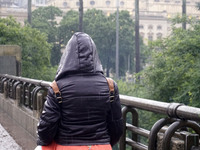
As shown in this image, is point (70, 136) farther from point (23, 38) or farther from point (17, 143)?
point (23, 38)

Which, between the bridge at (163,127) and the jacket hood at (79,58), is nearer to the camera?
the jacket hood at (79,58)

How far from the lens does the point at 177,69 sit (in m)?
25.4

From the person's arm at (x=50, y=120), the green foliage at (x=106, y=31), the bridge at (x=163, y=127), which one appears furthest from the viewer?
the green foliage at (x=106, y=31)

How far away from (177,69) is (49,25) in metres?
42.8

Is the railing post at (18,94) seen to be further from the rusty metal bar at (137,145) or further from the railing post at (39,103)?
the rusty metal bar at (137,145)

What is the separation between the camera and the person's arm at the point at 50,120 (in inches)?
143

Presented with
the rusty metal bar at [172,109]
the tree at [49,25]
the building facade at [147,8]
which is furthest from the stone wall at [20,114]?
the building facade at [147,8]

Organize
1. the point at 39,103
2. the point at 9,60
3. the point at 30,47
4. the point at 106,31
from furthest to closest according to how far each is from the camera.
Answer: the point at 106,31 → the point at 30,47 → the point at 9,60 → the point at 39,103

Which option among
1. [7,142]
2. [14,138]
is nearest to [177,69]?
[14,138]

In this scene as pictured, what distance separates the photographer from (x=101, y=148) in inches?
145

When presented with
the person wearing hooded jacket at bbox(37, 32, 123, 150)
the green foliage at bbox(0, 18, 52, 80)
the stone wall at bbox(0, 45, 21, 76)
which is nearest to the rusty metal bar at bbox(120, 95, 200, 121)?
the person wearing hooded jacket at bbox(37, 32, 123, 150)

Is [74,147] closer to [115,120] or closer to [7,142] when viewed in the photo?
[115,120]

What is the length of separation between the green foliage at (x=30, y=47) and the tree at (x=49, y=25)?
23.9 m

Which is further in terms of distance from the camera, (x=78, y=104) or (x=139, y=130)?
(x=139, y=130)
